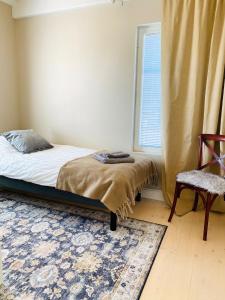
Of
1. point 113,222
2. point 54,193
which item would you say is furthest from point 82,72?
point 113,222

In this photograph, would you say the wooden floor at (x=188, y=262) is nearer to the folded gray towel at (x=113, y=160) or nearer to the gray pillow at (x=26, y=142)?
the folded gray towel at (x=113, y=160)

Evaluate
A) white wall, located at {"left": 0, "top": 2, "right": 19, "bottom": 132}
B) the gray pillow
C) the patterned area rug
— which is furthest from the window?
white wall, located at {"left": 0, "top": 2, "right": 19, "bottom": 132}

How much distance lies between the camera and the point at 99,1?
Answer: 3.03 meters

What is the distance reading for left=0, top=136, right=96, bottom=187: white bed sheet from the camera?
249cm

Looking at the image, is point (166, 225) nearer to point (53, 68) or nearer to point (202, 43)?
point (202, 43)

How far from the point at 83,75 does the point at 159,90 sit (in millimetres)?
1128

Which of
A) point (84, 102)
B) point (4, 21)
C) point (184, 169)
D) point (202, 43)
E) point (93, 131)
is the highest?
point (4, 21)

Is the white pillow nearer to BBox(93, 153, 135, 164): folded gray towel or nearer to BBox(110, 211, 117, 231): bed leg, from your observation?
BBox(93, 153, 135, 164): folded gray towel

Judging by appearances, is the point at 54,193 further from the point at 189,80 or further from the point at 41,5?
the point at 41,5

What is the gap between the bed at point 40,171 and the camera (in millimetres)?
2438

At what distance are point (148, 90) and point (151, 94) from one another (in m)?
0.07

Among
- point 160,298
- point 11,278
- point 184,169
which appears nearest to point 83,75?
point 184,169

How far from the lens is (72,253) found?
1893 millimetres

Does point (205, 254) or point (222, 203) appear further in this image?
point (222, 203)
